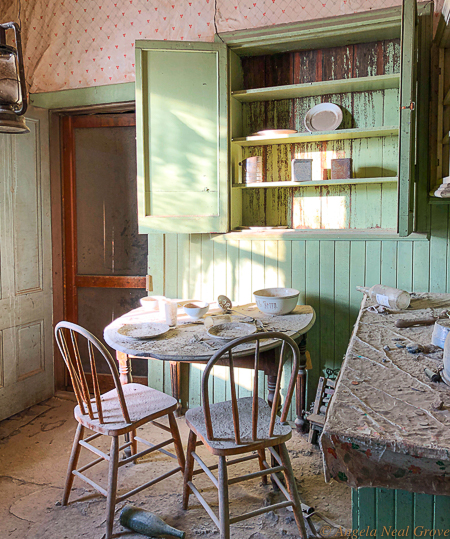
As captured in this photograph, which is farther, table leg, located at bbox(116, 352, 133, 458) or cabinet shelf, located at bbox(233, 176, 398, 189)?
cabinet shelf, located at bbox(233, 176, 398, 189)

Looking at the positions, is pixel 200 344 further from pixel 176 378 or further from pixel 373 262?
pixel 373 262

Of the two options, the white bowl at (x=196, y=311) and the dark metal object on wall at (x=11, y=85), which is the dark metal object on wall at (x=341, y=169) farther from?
the dark metal object on wall at (x=11, y=85)

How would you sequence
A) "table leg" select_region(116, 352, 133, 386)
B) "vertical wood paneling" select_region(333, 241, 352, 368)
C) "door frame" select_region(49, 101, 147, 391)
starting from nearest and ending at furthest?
"table leg" select_region(116, 352, 133, 386)
"vertical wood paneling" select_region(333, 241, 352, 368)
"door frame" select_region(49, 101, 147, 391)

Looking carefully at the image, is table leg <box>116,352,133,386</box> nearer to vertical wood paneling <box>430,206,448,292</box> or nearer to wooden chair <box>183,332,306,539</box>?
wooden chair <box>183,332,306,539</box>

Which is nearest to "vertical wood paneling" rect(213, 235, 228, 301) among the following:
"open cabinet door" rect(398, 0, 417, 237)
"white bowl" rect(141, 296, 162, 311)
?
"white bowl" rect(141, 296, 162, 311)

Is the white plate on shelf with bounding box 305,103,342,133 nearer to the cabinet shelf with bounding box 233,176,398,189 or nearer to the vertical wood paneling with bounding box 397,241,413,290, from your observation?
the cabinet shelf with bounding box 233,176,398,189

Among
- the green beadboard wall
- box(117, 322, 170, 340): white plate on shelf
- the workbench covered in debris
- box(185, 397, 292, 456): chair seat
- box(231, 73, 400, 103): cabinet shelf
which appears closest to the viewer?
the workbench covered in debris

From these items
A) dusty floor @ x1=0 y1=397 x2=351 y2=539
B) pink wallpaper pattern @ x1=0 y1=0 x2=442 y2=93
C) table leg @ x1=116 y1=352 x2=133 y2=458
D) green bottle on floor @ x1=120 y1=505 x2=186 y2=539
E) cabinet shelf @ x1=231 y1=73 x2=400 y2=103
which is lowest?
dusty floor @ x1=0 y1=397 x2=351 y2=539

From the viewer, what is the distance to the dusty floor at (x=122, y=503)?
73.5 inches

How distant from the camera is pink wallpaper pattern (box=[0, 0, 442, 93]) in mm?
2740

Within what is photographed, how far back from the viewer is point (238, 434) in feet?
5.36

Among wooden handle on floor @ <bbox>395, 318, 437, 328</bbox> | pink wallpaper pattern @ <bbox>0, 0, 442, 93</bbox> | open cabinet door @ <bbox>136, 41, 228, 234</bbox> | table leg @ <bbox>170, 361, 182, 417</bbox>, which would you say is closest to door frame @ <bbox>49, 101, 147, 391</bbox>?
pink wallpaper pattern @ <bbox>0, 0, 442, 93</bbox>

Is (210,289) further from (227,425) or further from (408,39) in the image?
(408,39)

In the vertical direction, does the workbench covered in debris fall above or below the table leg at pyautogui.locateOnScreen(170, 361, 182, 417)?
→ above
